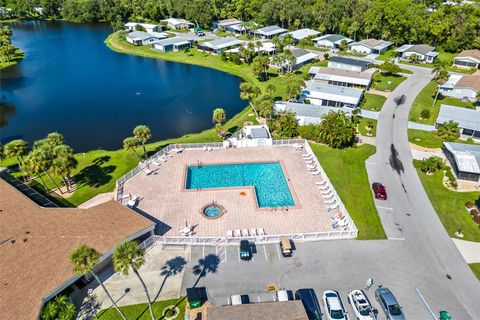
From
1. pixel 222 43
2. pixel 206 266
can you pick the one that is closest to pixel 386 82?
pixel 222 43

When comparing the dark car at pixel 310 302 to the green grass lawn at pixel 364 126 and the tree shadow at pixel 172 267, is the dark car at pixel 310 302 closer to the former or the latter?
the tree shadow at pixel 172 267

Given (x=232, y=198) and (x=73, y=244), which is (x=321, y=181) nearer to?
(x=232, y=198)

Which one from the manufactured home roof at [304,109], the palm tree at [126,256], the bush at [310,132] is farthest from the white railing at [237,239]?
the manufactured home roof at [304,109]

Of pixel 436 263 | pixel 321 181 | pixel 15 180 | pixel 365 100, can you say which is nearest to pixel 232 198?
pixel 321 181

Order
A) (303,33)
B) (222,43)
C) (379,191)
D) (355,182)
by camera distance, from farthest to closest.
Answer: (303,33)
(222,43)
(355,182)
(379,191)

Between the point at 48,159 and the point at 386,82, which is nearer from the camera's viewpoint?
the point at 48,159

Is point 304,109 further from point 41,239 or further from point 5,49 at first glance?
point 5,49

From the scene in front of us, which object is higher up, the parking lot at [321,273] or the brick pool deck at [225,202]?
the brick pool deck at [225,202]
